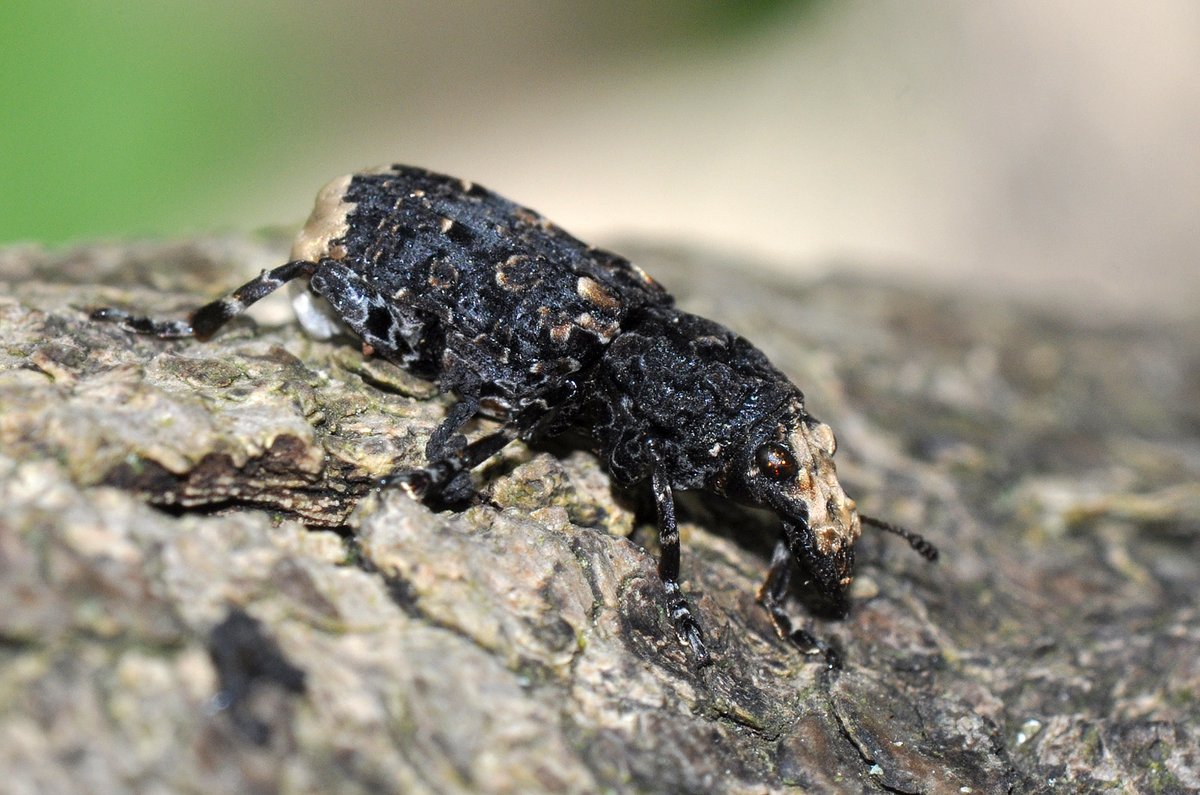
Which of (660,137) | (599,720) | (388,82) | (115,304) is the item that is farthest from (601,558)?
(388,82)

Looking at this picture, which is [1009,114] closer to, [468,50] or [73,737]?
[468,50]

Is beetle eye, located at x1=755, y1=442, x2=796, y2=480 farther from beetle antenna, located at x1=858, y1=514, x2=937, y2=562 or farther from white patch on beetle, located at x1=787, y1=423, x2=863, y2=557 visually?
beetle antenna, located at x1=858, y1=514, x2=937, y2=562

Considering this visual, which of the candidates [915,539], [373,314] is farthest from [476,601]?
[915,539]

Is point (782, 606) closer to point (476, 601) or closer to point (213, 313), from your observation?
point (476, 601)

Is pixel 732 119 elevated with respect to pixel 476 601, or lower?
elevated

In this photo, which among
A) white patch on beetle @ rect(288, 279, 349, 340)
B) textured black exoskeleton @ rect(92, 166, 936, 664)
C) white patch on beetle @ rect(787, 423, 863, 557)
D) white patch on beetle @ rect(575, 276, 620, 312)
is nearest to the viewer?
white patch on beetle @ rect(787, 423, 863, 557)

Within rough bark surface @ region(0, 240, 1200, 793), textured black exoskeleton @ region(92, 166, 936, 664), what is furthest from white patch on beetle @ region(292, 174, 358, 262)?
rough bark surface @ region(0, 240, 1200, 793)
